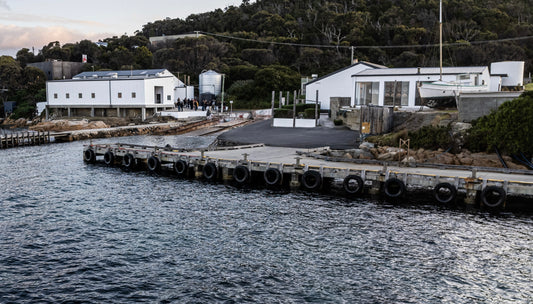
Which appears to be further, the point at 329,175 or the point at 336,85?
the point at 336,85

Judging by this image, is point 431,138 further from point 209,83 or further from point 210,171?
point 209,83

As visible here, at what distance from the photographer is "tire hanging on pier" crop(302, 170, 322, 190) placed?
2593cm

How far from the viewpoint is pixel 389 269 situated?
15164mm

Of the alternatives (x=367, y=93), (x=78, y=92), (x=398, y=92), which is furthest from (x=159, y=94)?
(x=398, y=92)

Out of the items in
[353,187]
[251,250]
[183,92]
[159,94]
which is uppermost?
[183,92]

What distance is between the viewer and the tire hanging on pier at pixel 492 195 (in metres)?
21.7

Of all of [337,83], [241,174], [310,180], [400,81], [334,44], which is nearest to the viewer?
[310,180]

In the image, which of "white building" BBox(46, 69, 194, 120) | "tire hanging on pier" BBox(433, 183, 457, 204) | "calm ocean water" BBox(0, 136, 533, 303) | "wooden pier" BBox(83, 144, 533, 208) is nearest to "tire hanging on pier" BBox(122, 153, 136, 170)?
"wooden pier" BBox(83, 144, 533, 208)

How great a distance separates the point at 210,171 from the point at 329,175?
814 centimetres

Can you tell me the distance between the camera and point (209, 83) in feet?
277

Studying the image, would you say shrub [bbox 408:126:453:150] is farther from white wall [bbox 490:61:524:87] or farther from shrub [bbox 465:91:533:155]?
white wall [bbox 490:61:524:87]

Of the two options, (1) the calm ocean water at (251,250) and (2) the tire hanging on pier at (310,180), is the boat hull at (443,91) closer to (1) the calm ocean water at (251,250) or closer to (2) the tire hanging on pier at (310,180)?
(2) the tire hanging on pier at (310,180)

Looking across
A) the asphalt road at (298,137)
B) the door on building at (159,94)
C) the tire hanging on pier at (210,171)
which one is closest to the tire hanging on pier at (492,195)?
the asphalt road at (298,137)

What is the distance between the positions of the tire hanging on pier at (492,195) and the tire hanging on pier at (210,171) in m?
15.7
